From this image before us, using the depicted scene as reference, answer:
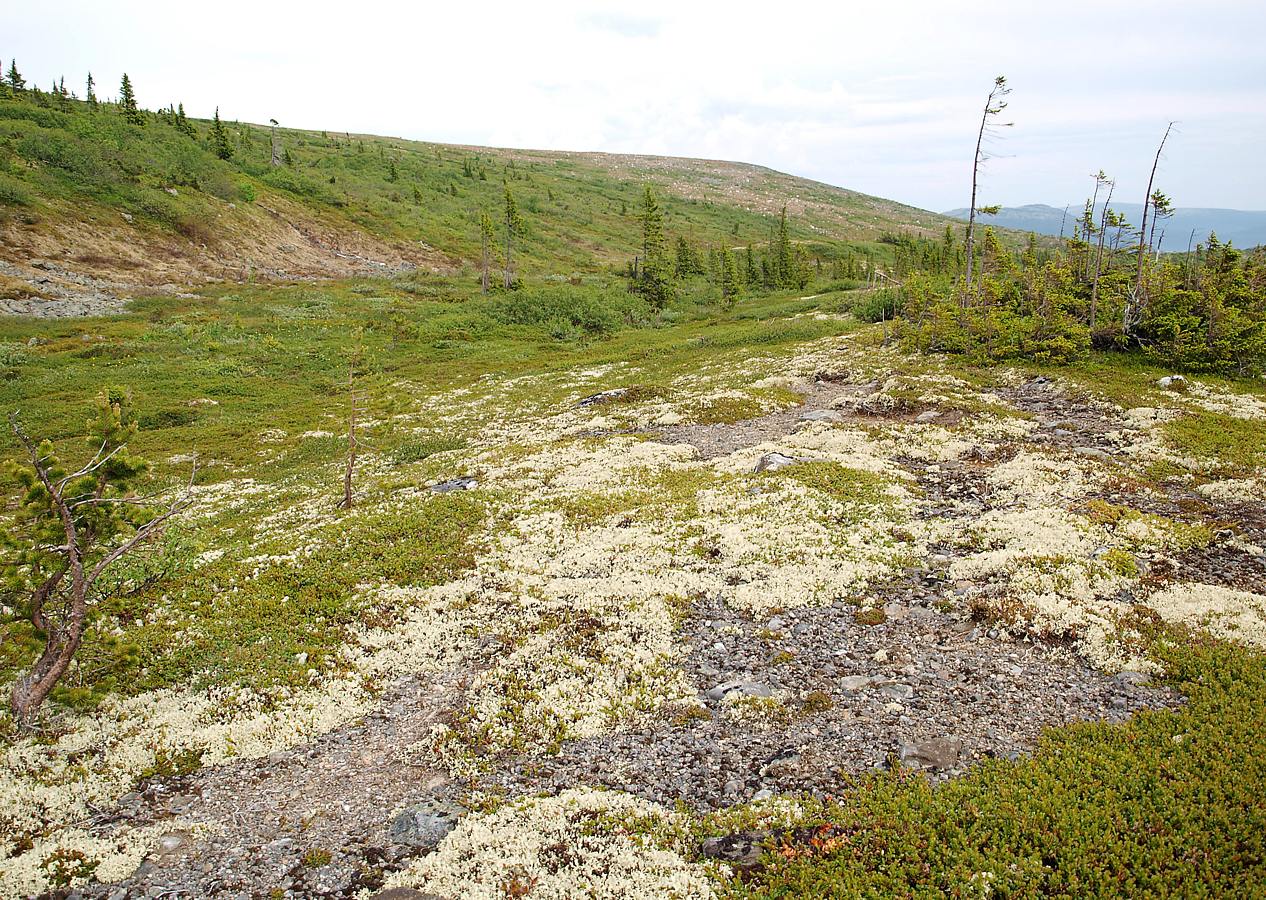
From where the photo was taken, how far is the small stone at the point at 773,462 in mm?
23891

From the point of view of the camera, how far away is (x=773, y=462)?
24.3 metres

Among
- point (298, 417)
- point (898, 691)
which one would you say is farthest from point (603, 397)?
point (898, 691)

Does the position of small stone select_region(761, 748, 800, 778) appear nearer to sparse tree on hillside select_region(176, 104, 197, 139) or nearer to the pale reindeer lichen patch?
the pale reindeer lichen patch

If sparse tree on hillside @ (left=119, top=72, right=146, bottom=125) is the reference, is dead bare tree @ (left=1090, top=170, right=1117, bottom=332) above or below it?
below

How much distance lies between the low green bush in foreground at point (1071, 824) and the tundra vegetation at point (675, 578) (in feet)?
0.14

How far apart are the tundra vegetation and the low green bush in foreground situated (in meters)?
0.04

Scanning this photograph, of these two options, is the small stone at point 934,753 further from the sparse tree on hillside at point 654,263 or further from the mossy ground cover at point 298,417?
the sparse tree on hillside at point 654,263

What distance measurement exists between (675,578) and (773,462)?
9.32m

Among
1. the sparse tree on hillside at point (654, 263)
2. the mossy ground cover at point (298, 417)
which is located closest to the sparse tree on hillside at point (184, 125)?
the mossy ground cover at point (298, 417)

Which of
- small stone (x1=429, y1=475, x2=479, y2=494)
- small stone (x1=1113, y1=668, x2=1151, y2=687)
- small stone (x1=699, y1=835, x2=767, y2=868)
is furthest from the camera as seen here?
small stone (x1=429, y1=475, x2=479, y2=494)

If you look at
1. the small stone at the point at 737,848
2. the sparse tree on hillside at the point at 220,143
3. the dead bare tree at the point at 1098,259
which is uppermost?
the sparse tree on hillside at the point at 220,143

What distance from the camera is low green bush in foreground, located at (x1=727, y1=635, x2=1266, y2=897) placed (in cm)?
757

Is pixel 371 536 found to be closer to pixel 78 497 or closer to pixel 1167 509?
pixel 78 497

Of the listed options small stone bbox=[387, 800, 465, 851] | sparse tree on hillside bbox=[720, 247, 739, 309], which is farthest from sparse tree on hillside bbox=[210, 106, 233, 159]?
small stone bbox=[387, 800, 465, 851]
